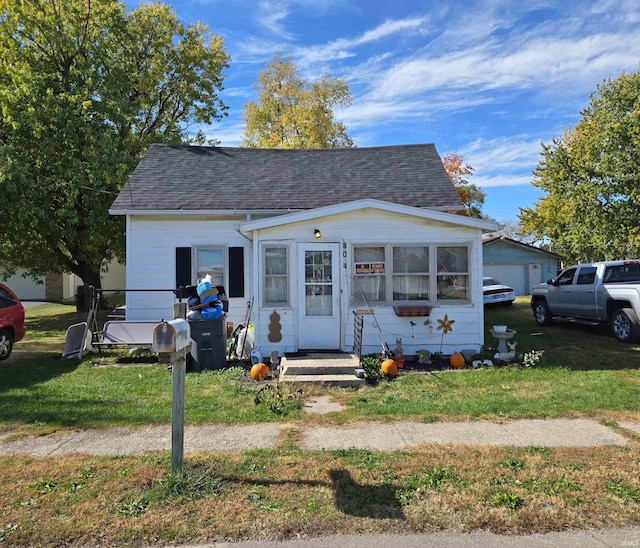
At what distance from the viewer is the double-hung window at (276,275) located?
941cm

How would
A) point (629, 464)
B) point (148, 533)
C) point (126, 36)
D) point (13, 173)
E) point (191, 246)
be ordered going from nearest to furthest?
point (148, 533) → point (629, 464) → point (191, 246) → point (13, 173) → point (126, 36)

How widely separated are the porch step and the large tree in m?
10.6

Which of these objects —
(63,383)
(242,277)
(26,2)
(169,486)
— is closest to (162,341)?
(169,486)

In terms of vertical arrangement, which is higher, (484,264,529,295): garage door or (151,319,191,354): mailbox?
(484,264,529,295): garage door

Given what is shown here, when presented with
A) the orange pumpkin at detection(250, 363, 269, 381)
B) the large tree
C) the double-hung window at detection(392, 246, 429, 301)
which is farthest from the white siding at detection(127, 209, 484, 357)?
the large tree

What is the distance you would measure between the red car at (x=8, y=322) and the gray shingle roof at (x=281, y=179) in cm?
300

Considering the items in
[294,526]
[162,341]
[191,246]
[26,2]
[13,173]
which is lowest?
[294,526]

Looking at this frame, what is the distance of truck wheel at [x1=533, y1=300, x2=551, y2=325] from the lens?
14.5 metres

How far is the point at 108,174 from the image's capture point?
15391 millimetres

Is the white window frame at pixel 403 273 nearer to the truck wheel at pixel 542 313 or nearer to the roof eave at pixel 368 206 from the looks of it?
the roof eave at pixel 368 206

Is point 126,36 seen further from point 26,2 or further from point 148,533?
point 148,533

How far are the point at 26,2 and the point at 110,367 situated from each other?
49.8 ft

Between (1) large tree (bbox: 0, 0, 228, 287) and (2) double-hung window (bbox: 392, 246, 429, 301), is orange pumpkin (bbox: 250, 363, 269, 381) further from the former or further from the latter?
(1) large tree (bbox: 0, 0, 228, 287)

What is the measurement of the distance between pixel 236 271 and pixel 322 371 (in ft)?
15.4
